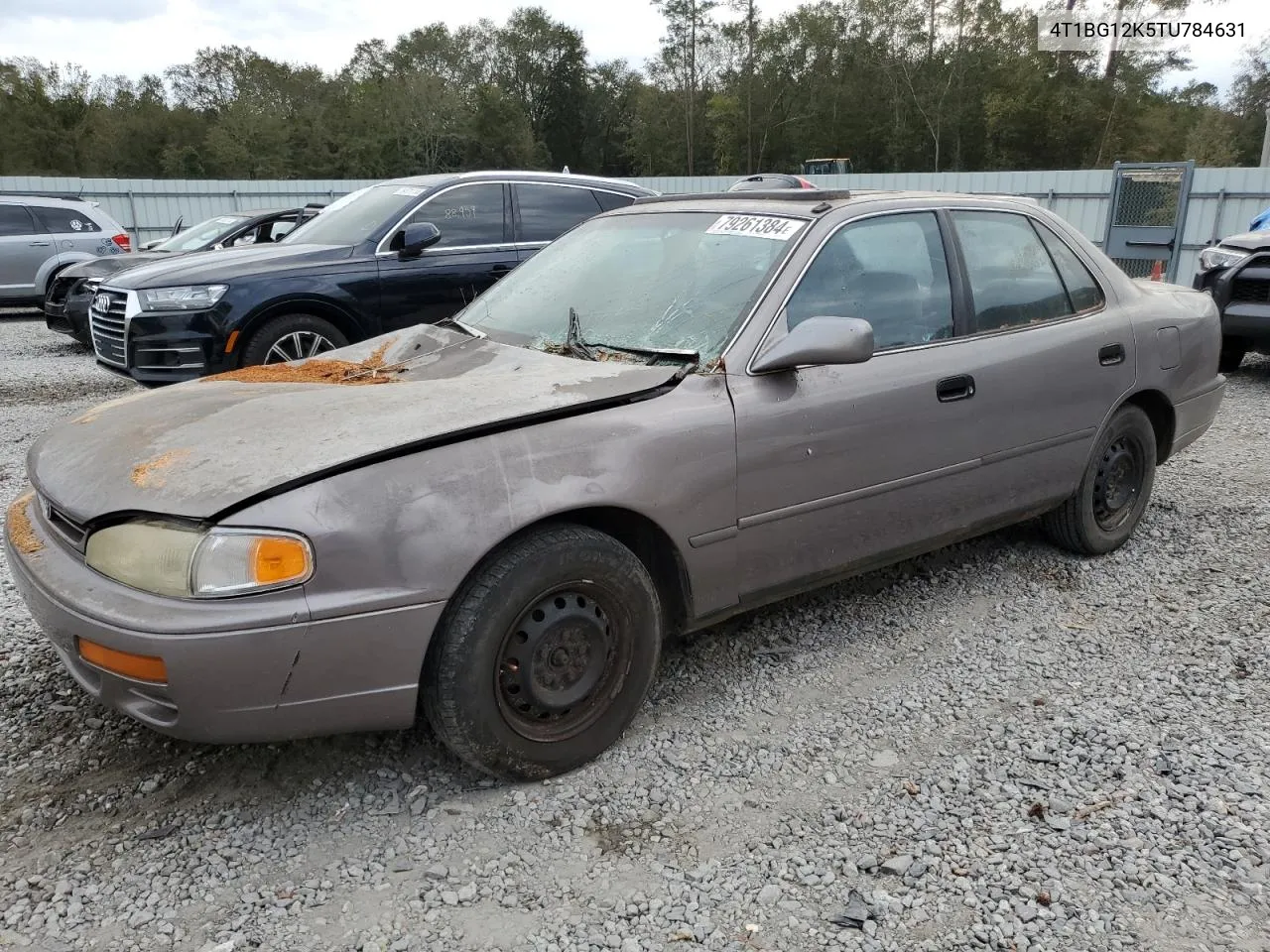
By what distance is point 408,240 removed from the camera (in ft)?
21.3

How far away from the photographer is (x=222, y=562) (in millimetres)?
2174

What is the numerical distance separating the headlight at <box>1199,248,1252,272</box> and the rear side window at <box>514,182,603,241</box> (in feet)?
18.3

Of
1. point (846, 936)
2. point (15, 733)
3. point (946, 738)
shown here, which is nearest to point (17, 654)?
point (15, 733)

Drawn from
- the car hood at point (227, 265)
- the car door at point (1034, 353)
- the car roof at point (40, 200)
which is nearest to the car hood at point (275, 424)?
the car door at point (1034, 353)

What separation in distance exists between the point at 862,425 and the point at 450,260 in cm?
446

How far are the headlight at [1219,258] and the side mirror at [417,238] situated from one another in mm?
6843

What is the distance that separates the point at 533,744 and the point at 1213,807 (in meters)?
1.86

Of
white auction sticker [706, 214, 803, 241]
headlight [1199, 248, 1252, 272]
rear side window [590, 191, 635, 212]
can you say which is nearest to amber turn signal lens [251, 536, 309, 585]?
white auction sticker [706, 214, 803, 241]

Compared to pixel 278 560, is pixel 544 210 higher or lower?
higher

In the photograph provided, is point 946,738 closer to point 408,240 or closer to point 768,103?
point 408,240

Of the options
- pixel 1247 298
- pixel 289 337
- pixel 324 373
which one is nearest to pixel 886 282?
pixel 324 373

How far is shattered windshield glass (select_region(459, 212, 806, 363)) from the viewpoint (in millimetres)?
3131

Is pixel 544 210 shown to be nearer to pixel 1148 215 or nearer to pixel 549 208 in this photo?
pixel 549 208

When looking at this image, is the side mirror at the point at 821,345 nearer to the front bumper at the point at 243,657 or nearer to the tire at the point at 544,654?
the tire at the point at 544,654
